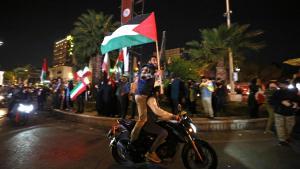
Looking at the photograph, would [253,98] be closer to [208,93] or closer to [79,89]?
[208,93]

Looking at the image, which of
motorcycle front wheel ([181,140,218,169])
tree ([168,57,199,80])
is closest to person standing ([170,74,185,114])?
motorcycle front wheel ([181,140,218,169])

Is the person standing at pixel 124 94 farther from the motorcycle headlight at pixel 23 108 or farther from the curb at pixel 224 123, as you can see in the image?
the motorcycle headlight at pixel 23 108

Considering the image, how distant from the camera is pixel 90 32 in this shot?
30516 mm

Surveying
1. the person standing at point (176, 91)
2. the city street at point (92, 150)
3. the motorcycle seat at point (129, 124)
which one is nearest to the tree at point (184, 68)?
the person standing at point (176, 91)

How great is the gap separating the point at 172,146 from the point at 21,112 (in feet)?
28.7

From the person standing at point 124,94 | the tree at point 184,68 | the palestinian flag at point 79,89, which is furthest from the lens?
the tree at point 184,68

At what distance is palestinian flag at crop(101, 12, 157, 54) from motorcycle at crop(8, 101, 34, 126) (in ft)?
14.4

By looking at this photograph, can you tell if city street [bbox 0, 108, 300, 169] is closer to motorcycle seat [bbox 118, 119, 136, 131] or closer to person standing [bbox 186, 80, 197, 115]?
motorcycle seat [bbox 118, 119, 136, 131]

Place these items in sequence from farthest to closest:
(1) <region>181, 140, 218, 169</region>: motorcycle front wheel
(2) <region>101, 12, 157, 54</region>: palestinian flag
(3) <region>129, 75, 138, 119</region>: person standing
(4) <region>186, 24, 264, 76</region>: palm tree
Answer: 1. (4) <region>186, 24, 264, 76</region>: palm tree
2. (2) <region>101, 12, 157, 54</region>: palestinian flag
3. (3) <region>129, 75, 138, 119</region>: person standing
4. (1) <region>181, 140, 218, 169</region>: motorcycle front wheel

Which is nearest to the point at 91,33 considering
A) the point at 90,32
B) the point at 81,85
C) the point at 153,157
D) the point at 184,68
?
the point at 90,32

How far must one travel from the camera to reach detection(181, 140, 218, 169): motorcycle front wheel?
5.22 m

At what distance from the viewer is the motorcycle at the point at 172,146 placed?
5234 millimetres

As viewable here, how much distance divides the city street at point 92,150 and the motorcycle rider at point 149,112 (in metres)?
0.66

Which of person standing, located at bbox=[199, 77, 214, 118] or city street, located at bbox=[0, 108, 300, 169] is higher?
→ person standing, located at bbox=[199, 77, 214, 118]
